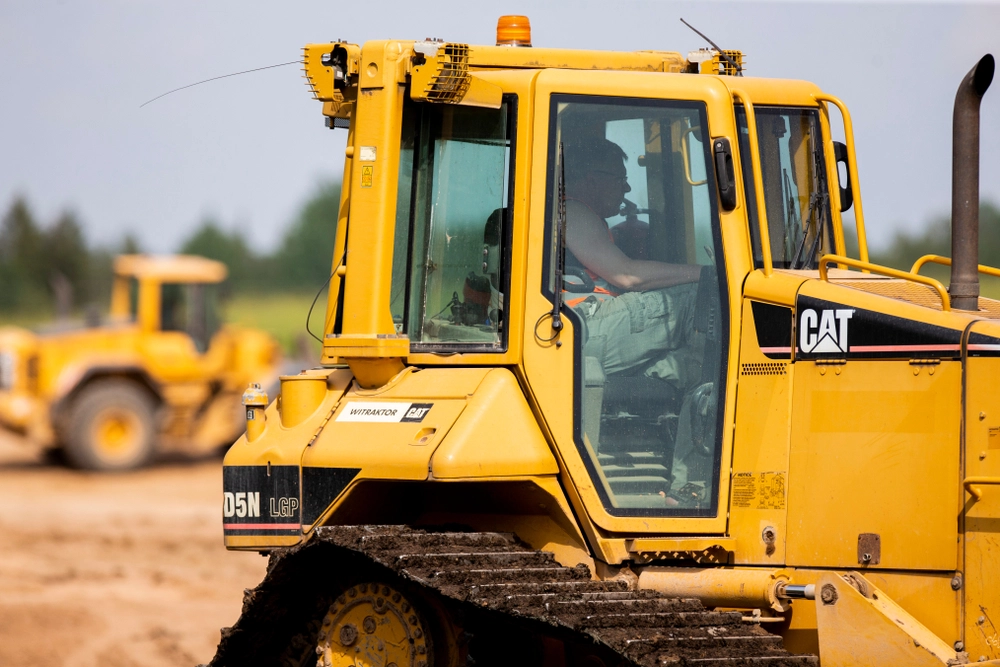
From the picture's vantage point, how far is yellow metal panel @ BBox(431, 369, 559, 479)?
5691 mm

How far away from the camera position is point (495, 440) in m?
5.79

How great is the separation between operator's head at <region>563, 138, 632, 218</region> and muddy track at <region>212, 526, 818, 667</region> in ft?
4.79

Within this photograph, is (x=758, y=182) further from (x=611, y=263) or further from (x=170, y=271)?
(x=170, y=271)

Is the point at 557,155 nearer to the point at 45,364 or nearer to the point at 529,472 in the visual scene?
the point at 529,472

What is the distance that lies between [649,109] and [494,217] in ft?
2.63

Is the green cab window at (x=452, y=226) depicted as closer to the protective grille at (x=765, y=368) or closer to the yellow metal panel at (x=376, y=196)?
the yellow metal panel at (x=376, y=196)

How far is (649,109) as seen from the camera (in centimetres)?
614

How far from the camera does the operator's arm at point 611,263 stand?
6.02 m

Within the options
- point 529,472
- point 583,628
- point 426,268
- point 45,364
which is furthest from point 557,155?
point 45,364

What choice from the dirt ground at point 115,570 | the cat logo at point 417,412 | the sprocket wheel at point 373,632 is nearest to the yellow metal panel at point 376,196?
the cat logo at point 417,412

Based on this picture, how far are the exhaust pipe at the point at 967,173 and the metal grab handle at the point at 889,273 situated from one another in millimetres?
105

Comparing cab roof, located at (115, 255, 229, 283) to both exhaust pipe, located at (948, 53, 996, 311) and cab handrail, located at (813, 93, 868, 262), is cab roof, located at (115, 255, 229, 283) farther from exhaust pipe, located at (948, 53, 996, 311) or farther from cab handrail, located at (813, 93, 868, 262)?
exhaust pipe, located at (948, 53, 996, 311)

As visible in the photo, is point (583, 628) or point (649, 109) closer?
point (583, 628)

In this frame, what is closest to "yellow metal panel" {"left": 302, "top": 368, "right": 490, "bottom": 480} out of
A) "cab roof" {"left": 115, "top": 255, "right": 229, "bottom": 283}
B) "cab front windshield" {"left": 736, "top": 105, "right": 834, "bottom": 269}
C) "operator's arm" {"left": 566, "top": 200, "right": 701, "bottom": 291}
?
"operator's arm" {"left": 566, "top": 200, "right": 701, "bottom": 291}
